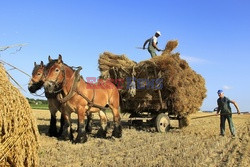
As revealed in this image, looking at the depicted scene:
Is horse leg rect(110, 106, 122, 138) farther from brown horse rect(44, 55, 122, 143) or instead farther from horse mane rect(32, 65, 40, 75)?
horse mane rect(32, 65, 40, 75)

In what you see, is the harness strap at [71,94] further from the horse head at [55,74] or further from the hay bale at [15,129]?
the hay bale at [15,129]

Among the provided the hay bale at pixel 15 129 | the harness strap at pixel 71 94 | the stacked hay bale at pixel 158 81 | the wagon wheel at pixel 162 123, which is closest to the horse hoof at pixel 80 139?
the harness strap at pixel 71 94

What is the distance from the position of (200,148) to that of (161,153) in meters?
1.43

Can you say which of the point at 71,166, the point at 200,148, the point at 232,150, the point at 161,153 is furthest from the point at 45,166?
the point at 232,150

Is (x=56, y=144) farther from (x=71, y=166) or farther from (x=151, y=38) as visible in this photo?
(x=151, y=38)

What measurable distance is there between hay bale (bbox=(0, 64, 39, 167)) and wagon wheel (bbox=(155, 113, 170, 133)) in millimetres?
7397

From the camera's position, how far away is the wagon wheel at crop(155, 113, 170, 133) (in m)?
11.6

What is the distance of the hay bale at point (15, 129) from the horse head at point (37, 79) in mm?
4008

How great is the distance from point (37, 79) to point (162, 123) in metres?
5.35

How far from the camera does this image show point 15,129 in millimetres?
4148

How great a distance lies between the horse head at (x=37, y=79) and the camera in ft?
28.6

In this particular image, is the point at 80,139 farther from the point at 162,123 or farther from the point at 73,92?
the point at 162,123

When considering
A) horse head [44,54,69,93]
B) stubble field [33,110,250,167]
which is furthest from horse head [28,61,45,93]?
stubble field [33,110,250,167]

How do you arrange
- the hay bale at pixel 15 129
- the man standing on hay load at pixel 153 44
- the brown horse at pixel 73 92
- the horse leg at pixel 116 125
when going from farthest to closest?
the man standing on hay load at pixel 153 44, the horse leg at pixel 116 125, the brown horse at pixel 73 92, the hay bale at pixel 15 129
